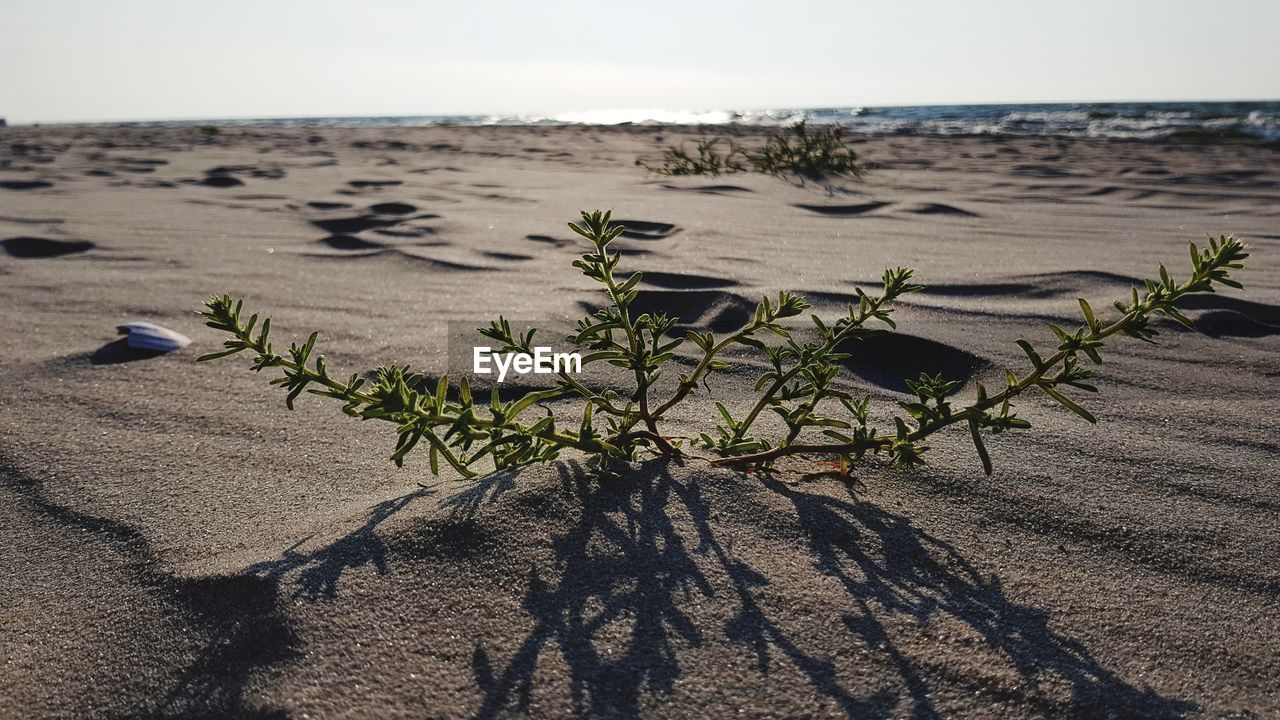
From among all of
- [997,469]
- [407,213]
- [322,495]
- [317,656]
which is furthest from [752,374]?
[407,213]

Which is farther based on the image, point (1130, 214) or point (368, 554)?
point (1130, 214)

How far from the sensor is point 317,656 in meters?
0.85

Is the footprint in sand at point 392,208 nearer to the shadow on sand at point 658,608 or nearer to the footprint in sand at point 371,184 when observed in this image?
the footprint in sand at point 371,184

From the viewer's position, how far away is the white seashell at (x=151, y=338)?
1.88 metres

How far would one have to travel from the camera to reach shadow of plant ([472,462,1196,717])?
798 millimetres

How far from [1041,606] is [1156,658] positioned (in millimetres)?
111

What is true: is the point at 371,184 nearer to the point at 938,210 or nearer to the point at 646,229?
the point at 646,229

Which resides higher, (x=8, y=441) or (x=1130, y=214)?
(x=1130, y=214)

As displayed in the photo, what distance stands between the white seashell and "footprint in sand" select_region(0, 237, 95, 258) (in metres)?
1.35

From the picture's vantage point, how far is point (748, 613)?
0.90 m

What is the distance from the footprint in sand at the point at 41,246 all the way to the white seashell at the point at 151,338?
4.44 ft

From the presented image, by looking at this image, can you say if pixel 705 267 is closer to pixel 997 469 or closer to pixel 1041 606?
pixel 997 469

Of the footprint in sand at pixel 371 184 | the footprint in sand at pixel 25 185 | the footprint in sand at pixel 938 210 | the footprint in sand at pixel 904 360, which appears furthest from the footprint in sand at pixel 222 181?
the footprint in sand at pixel 904 360

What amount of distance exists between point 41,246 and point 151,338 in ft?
5.17
